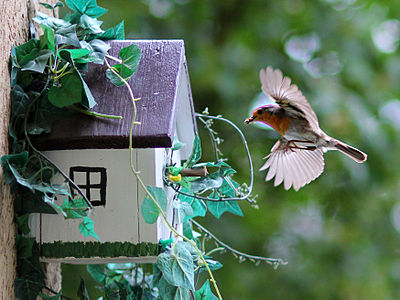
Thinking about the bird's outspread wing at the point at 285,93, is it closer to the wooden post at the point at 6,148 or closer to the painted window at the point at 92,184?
the painted window at the point at 92,184

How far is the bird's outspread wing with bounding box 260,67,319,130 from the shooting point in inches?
45.5

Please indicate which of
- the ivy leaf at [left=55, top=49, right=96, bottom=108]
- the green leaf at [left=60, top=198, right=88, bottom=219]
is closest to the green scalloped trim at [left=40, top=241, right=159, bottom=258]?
the green leaf at [left=60, top=198, right=88, bottom=219]

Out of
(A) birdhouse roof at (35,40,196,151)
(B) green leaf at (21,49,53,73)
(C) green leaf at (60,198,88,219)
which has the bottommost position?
(C) green leaf at (60,198,88,219)

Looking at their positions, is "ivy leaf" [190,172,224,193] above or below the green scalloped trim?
above

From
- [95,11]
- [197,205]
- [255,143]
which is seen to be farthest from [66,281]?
[95,11]

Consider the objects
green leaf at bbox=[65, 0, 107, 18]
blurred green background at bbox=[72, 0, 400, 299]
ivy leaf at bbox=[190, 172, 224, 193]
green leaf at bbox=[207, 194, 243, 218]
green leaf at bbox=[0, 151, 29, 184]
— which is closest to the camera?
green leaf at bbox=[0, 151, 29, 184]

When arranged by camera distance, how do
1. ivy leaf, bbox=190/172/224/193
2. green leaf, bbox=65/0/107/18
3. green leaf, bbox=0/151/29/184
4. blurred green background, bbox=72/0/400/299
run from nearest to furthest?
green leaf, bbox=0/151/29/184 < green leaf, bbox=65/0/107/18 < ivy leaf, bbox=190/172/224/193 < blurred green background, bbox=72/0/400/299

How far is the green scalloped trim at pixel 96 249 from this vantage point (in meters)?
1.04

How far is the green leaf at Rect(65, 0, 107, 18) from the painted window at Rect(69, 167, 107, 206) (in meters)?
0.30

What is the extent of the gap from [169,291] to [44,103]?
408 millimetres

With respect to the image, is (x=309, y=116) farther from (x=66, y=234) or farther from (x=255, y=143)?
(x=255, y=143)

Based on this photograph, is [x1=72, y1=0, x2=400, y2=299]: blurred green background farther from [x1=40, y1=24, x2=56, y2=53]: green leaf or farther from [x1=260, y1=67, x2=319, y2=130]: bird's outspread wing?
[x1=40, y1=24, x2=56, y2=53]: green leaf

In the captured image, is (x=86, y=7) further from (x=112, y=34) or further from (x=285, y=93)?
(x=285, y=93)

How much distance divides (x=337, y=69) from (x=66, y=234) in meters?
2.26
